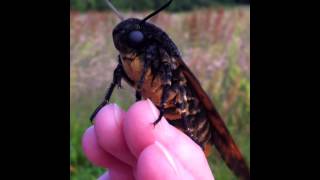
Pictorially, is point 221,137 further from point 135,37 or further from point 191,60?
point 191,60

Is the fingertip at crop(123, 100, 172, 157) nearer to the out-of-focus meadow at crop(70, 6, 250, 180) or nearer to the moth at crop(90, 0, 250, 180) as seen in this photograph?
the moth at crop(90, 0, 250, 180)

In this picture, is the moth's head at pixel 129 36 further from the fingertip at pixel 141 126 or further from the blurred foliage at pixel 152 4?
the blurred foliage at pixel 152 4

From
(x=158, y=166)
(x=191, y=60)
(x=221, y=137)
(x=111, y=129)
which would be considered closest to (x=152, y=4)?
(x=191, y=60)

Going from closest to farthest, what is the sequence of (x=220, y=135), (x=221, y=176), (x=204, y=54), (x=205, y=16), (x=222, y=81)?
(x=220, y=135) → (x=221, y=176) → (x=222, y=81) → (x=204, y=54) → (x=205, y=16)

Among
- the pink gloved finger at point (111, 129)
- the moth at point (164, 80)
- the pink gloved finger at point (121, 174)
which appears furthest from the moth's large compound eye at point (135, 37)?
the pink gloved finger at point (121, 174)

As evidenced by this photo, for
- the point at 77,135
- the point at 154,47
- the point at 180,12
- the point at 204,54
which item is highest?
the point at 154,47

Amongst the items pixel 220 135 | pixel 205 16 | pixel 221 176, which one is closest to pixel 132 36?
pixel 220 135
